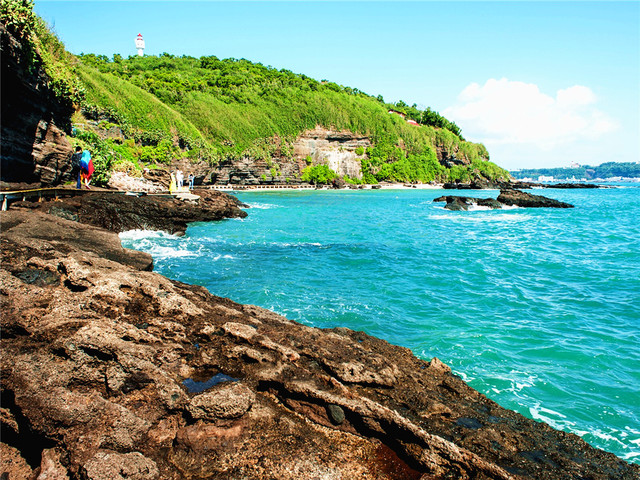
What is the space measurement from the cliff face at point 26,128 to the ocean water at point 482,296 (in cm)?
545

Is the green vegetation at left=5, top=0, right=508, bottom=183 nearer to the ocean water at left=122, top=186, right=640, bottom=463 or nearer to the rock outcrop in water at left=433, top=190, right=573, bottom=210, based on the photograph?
the ocean water at left=122, top=186, right=640, bottom=463

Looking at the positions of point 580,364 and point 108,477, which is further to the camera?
point 580,364

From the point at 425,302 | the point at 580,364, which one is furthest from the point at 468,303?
the point at 580,364

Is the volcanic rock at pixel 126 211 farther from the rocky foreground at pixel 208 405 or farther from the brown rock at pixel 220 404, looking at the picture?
the brown rock at pixel 220 404

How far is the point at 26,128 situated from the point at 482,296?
2172cm

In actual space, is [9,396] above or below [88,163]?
below

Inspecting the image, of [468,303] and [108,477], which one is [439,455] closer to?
[108,477]

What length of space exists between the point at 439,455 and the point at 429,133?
447 feet

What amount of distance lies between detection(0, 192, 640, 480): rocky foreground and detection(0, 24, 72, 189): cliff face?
13697 mm

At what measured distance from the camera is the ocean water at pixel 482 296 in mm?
7789

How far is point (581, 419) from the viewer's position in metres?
6.91

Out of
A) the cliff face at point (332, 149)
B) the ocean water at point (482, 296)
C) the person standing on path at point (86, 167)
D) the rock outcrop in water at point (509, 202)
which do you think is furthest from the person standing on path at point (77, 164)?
the cliff face at point (332, 149)

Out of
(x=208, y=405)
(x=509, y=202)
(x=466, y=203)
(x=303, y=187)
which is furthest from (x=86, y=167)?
(x=303, y=187)

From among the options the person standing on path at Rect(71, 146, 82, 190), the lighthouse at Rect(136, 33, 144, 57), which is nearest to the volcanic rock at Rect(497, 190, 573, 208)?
the person standing on path at Rect(71, 146, 82, 190)
